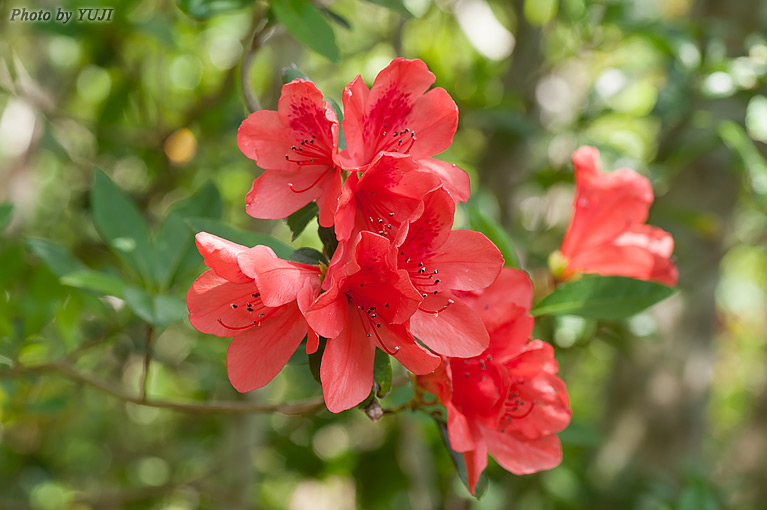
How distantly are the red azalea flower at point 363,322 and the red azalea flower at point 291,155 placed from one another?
0.10 meters

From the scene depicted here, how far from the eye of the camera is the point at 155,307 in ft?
3.05

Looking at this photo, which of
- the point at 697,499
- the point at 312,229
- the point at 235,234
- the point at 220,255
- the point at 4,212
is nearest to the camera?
the point at 220,255

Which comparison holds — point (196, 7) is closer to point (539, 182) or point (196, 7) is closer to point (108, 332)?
point (108, 332)

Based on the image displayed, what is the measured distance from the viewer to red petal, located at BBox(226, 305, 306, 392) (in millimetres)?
701

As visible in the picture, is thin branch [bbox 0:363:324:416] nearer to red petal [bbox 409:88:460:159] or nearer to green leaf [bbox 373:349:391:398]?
green leaf [bbox 373:349:391:398]

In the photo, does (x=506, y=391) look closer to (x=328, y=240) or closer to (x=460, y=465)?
(x=460, y=465)

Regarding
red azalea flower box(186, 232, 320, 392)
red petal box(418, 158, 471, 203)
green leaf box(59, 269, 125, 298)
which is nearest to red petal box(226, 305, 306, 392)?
red azalea flower box(186, 232, 320, 392)

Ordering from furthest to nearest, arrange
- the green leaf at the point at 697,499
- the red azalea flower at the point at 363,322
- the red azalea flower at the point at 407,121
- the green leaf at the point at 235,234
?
the green leaf at the point at 697,499 → the green leaf at the point at 235,234 → the red azalea flower at the point at 407,121 → the red azalea flower at the point at 363,322

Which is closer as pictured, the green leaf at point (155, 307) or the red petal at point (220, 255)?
the red petal at point (220, 255)

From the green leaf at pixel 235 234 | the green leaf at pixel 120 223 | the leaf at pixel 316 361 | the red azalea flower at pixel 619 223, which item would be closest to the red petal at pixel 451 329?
the leaf at pixel 316 361

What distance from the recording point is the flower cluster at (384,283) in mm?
646

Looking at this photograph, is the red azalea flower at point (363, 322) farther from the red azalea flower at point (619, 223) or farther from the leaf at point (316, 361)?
the red azalea flower at point (619, 223)

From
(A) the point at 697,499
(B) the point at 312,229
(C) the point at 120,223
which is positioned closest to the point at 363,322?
(C) the point at 120,223

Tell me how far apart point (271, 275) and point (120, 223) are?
0.66m
